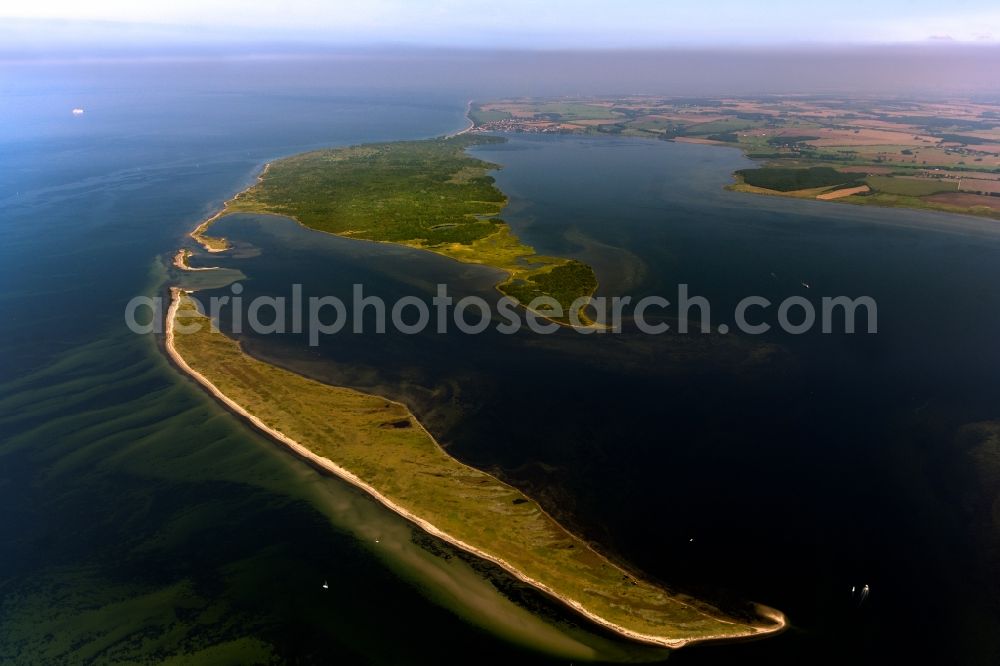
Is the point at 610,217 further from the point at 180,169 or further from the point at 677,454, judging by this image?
the point at 180,169

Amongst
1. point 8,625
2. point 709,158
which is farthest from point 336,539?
point 709,158

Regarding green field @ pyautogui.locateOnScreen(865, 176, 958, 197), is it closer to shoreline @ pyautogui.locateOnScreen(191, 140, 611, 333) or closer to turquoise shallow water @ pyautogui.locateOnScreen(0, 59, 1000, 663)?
turquoise shallow water @ pyautogui.locateOnScreen(0, 59, 1000, 663)

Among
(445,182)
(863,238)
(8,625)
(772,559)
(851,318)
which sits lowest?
(8,625)

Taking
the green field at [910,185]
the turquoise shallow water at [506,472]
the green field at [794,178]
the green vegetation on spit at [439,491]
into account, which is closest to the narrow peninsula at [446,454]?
the green vegetation on spit at [439,491]

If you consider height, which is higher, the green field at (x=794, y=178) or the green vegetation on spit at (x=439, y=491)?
the green field at (x=794, y=178)

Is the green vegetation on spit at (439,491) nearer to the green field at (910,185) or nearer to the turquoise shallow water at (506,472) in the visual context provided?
the turquoise shallow water at (506,472)

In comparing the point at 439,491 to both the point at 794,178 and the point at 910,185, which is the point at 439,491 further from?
the point at 910,185

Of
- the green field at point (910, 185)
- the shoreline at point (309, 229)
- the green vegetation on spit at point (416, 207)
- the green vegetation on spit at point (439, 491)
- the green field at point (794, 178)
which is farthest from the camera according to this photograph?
the green field at point (794, 178)
